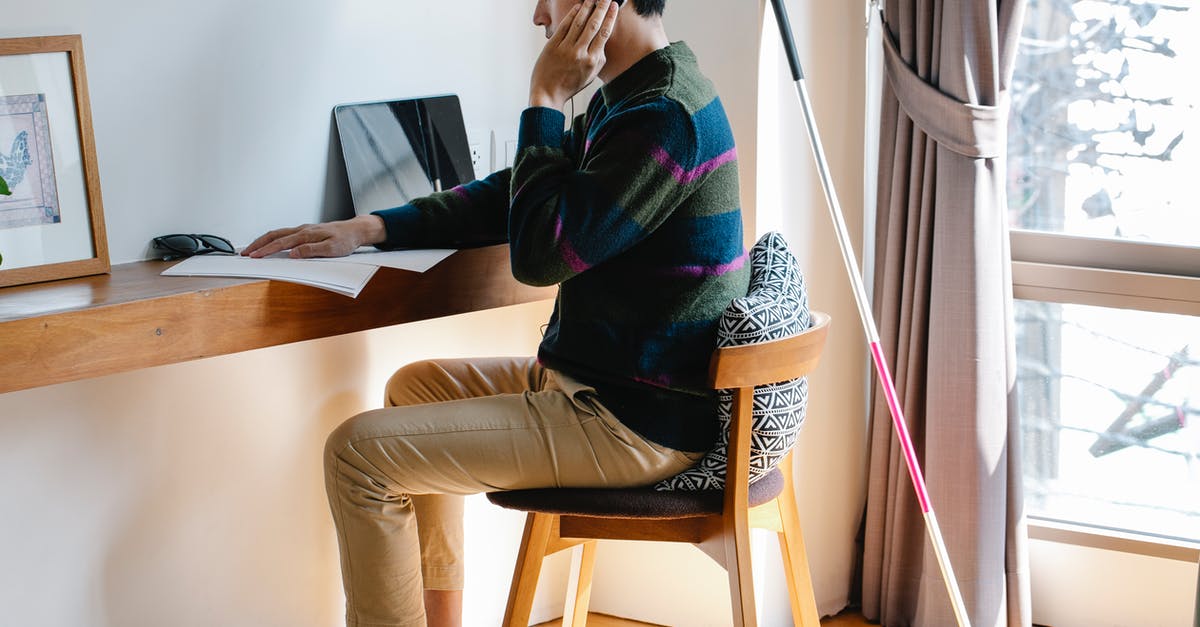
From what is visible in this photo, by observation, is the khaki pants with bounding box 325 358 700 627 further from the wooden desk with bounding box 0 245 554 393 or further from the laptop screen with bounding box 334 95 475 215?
the laptop screen with bounding box 334 95 475 215

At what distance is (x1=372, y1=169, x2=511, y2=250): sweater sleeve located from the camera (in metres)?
1.89

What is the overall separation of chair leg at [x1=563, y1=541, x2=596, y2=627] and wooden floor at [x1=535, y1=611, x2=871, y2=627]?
446 millimetres

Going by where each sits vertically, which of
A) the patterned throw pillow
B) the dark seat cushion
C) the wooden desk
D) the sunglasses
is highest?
the sunglasses

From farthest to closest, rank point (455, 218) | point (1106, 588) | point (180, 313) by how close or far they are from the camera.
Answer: point (1106, 588)
point (455, 218)
point (180, 313)

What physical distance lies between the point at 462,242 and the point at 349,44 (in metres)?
0.46

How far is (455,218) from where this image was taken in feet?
6.31

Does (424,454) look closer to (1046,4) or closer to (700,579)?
(700,579)

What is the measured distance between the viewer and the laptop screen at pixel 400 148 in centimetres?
210

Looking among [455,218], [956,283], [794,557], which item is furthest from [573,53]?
[956,283]

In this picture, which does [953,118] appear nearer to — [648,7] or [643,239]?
[648,7]

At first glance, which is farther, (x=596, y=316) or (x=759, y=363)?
(x=596, y=316)

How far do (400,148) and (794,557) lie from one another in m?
1.00

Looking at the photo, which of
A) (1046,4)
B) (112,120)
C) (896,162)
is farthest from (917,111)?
(112,120)

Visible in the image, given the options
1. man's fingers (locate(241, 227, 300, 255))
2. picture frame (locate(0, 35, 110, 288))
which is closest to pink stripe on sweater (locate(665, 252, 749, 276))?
man's fingers (locate(241, 227, 300, 255))
